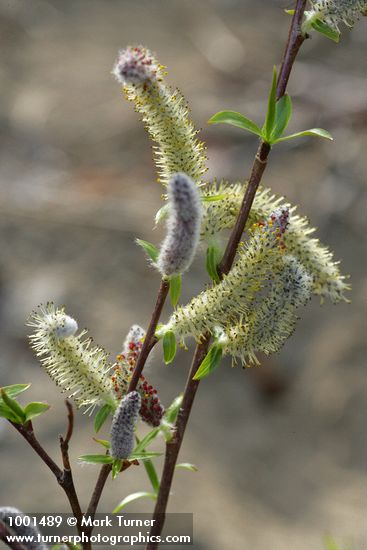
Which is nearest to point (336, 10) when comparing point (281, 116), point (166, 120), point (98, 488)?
point (281, 116)

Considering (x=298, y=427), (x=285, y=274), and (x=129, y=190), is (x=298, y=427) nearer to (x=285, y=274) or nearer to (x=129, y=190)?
(x=129, y=190)

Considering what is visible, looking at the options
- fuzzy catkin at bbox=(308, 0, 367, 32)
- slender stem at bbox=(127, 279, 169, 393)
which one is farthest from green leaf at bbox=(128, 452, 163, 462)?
fuzzy catkin at bbox=(308, 0, 367, 32)

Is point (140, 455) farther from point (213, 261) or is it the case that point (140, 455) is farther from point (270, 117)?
point (270, 117)

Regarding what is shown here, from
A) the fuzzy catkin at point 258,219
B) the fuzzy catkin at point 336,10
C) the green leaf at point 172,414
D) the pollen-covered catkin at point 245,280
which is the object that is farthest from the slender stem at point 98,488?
the fuzzy catkin at point 336,10

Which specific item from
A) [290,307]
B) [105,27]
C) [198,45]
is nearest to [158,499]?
[290,307]

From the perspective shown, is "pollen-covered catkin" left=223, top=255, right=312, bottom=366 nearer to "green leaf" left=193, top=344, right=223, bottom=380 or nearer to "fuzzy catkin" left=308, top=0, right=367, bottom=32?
"green leaf" left=193, top=344, right=223, bottom=380

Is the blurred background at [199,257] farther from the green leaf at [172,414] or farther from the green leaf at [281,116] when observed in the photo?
the green leaf at [281,116]

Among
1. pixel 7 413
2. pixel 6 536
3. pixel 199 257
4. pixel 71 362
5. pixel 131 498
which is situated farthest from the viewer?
pixel 199 257
